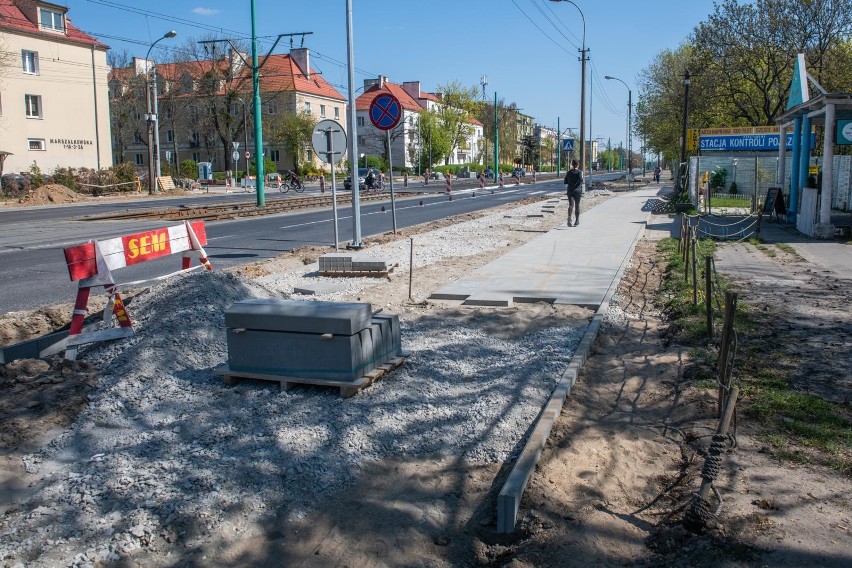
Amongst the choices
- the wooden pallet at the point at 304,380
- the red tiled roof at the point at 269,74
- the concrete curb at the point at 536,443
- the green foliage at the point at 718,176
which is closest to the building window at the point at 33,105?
the red tiled roof at the point at 269,74

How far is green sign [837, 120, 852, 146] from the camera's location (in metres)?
19.0

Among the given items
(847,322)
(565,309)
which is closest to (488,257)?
(565,309)

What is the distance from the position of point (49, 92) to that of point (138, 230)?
34.0m

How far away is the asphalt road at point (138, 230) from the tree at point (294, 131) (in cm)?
4672

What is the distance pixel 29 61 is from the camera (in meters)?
47.2

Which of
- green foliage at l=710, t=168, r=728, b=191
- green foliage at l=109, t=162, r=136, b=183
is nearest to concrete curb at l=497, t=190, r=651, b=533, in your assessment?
green foliage at l=710, t=168, r=728, b=191

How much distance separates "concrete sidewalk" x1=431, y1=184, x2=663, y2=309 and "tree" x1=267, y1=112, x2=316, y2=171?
59.8 m

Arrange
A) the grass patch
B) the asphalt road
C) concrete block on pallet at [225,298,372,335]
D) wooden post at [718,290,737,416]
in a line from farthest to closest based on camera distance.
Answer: the asphalt road < concrete block on pallet at [225,298,372,335] < wooden post at [718,290,737,416] < the grass patch

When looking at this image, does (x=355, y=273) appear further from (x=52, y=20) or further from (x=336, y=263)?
(x=52, y=20)

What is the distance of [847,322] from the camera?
8453 mm

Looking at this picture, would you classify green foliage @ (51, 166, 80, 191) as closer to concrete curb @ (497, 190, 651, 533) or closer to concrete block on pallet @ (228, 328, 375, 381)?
concrete block on pallet @ (228, 328, 375, 381)

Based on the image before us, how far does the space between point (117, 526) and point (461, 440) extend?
2231 millimetres

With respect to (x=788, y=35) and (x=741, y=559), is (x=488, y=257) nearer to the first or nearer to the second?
(x=741, y=559)

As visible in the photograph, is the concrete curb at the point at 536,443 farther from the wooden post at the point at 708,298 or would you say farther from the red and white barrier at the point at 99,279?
the red and white barrier at the point at 99,279
